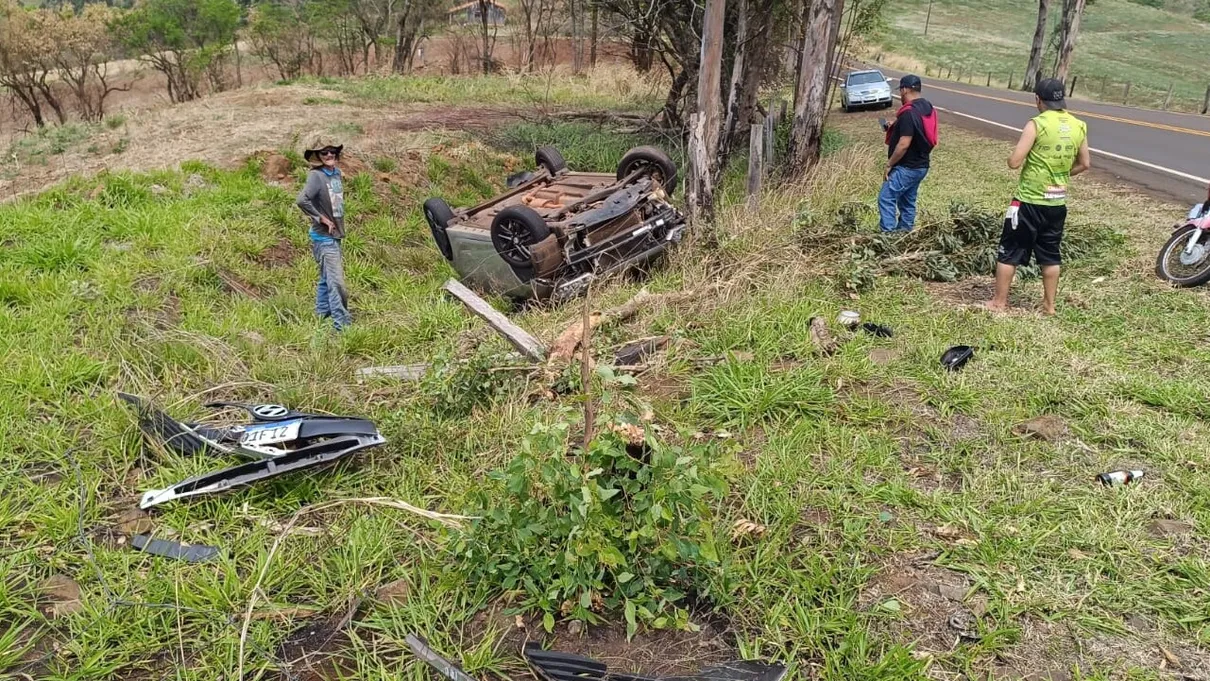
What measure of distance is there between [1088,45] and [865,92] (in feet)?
133

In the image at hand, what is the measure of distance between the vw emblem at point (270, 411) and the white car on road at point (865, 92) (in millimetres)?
19672

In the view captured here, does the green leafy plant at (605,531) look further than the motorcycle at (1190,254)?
No

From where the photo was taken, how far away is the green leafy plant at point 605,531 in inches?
94.9

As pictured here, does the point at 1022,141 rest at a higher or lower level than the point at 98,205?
higher

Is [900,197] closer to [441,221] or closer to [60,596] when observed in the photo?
[441,221]

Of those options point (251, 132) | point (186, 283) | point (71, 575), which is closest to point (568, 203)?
point (186, 283)

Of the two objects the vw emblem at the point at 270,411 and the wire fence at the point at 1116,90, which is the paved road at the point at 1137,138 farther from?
the vw emblem at the point at 270,411

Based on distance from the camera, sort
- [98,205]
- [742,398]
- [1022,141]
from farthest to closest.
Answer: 1. [98,205]
2. [1022,141]
3. [742,398]

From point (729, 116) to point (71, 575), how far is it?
9052 mm

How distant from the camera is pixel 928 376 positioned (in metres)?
4.16

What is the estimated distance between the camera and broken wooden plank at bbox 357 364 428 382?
4.61 meters

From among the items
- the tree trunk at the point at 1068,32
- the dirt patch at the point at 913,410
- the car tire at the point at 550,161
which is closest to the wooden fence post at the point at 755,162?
the car tire at the point at 550,161

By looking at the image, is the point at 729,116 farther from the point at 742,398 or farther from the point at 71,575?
the point at 71,575

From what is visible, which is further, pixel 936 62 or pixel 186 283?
pixel 936 62
